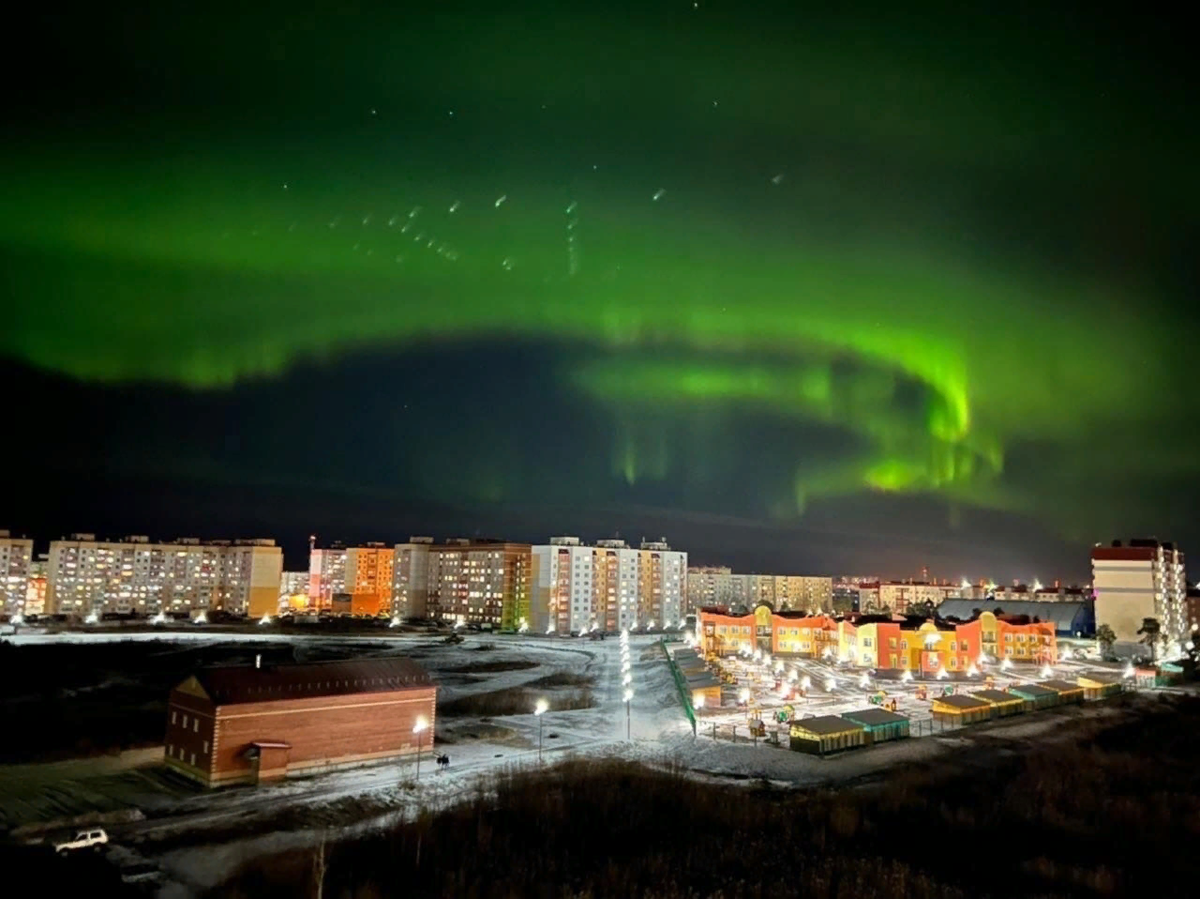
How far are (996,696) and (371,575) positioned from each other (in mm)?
110978

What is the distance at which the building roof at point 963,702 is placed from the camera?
35375 millimetres

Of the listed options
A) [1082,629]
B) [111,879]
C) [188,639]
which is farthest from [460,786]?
[1082,629]

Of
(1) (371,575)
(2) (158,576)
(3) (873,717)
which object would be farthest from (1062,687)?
(1) (371,575)

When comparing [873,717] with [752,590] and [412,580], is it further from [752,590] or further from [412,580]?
[752,590]

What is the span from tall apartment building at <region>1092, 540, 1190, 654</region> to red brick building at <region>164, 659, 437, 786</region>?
224 ft

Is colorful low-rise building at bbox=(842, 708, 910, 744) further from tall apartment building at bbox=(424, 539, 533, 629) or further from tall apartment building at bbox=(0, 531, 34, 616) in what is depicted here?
tall apartment building at bbox=(0, 531, 34, 616)

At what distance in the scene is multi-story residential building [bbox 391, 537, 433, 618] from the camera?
11175cm

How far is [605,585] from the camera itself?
99688 mm

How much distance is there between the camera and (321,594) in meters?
143

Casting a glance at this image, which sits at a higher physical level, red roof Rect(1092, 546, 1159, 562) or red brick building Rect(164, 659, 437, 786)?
red roof Rect(1092, 546, 1159, 562)

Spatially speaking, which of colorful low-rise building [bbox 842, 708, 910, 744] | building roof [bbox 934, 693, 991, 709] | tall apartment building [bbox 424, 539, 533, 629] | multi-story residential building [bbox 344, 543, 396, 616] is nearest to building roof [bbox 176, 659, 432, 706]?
colorful low-rise building [bbox 842, 708, 910, 744]

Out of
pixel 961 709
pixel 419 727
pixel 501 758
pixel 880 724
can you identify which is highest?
pixel 419 727

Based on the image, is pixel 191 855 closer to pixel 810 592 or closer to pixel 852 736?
pixel 852 736

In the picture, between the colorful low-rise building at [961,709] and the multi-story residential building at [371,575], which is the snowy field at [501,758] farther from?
the multi-story residential building at [371,575]
